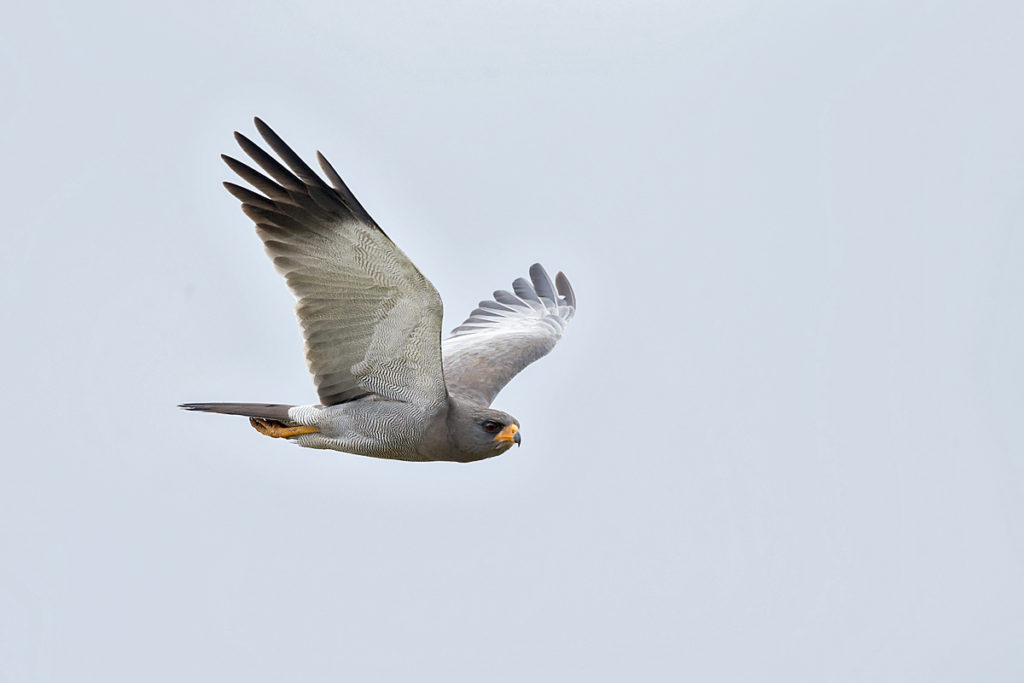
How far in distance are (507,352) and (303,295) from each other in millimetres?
3999

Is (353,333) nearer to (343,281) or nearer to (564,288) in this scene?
(343,281)

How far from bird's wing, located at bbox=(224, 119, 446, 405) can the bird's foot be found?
611 mm

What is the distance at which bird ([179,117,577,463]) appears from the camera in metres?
12.9

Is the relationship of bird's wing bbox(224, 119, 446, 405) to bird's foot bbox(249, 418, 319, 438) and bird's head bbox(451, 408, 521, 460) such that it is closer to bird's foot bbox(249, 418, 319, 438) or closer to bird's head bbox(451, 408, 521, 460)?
bird's head bbox(451, 408, 521, 460)

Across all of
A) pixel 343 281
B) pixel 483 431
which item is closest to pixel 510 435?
pixel 483 431

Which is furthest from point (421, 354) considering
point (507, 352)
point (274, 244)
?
point (507, 352)

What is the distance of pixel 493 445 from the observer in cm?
1383

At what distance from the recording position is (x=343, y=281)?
13.2 m

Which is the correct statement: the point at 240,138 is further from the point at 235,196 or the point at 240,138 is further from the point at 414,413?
the point at 414,413

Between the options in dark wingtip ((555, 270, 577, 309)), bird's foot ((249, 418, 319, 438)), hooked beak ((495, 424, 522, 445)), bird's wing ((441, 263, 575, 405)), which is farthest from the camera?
dark wingtip ((555, 270, 577, 309))

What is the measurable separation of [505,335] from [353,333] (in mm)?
4340

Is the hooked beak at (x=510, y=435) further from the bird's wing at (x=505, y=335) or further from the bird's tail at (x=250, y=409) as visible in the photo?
the bird's tail at (x=250, y=409)

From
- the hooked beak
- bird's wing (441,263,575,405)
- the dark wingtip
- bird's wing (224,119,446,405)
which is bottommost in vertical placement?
the hooked beak

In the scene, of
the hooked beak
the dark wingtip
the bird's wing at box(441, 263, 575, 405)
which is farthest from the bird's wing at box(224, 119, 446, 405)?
the dark wingtip
